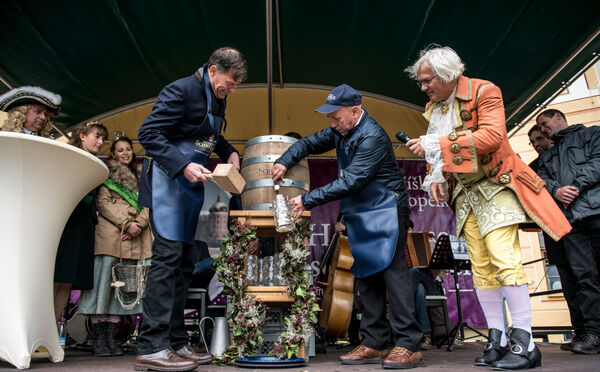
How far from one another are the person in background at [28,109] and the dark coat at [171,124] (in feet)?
4.38

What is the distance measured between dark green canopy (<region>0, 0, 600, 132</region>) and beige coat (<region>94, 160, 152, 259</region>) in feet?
4.22

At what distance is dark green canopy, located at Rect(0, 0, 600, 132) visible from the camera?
4016mm

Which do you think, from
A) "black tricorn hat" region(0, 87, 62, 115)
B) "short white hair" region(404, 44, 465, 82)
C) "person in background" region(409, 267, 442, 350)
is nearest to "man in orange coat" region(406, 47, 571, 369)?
"short white hair" region(404, 44, 465, 82)

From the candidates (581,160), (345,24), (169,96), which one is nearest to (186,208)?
(169,96)

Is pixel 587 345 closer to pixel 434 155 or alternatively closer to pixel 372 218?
pixel 372 218

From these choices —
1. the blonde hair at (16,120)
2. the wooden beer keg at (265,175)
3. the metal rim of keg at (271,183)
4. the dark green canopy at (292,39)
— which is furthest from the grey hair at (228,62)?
the blonde hair at (16,120)

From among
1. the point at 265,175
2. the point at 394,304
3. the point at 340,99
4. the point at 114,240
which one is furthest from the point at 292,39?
the point at 394,304

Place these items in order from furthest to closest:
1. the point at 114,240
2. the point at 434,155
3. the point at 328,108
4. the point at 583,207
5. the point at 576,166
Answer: the point at 114,240
the point at 576,166
the point at 583,207
the point at 328,108
the point at 434,155

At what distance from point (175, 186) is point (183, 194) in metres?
0.07

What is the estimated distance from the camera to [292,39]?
4824mm

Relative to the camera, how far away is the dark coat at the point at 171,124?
261 cm

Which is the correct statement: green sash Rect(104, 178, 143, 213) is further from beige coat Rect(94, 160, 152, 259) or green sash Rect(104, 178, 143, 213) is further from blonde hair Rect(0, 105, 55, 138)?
blonde hair Rect(0, 105, 55, 138)

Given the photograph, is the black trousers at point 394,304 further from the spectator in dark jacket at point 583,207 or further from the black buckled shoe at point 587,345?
the spectator in dark jacket at point 583,207

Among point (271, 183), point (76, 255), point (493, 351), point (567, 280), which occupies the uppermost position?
point (271, 183)
